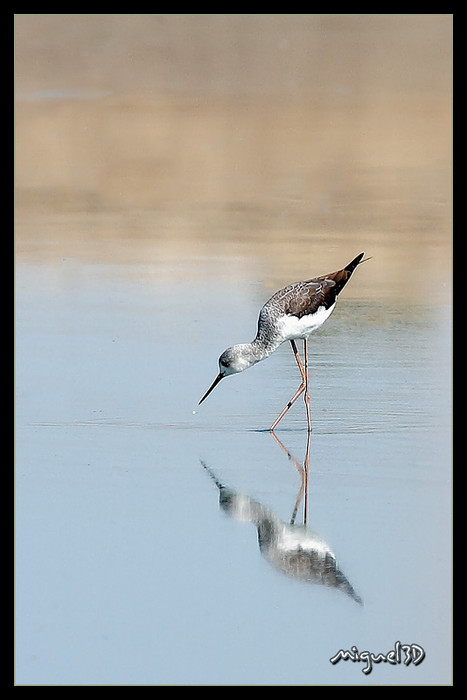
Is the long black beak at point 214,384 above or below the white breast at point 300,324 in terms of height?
below

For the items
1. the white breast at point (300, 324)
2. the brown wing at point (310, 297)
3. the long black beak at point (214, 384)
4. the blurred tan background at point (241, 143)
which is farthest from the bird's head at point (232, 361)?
the blurred tan background at point (241, 143)

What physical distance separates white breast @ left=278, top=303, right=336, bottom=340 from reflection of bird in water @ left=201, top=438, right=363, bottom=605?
1.86 m

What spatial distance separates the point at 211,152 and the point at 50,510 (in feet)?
34.6

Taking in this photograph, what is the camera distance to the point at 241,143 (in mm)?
16422

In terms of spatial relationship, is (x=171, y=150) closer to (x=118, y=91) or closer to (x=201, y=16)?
(x=118, y=91)

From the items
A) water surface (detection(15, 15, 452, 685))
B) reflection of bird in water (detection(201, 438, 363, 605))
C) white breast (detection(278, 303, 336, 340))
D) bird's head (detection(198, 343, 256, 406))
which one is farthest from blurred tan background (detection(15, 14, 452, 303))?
reflection of bird in water (detection(201, 438, 363, 605))

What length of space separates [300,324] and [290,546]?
2.57m
